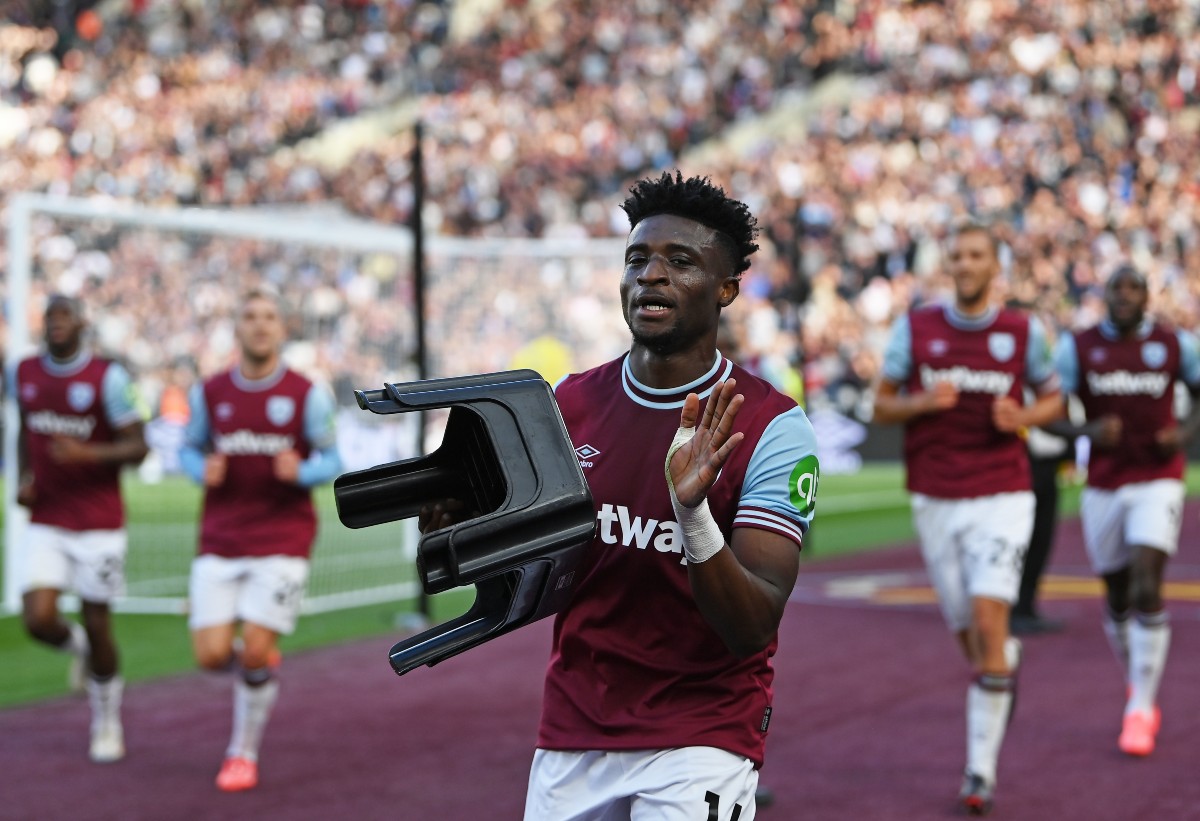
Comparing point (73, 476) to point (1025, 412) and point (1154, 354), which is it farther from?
point (1154, 354)

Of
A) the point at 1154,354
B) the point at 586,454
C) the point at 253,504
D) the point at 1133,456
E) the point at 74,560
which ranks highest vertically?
the point at 586,454

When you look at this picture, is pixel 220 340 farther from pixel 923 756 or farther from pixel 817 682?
pixel 923 756

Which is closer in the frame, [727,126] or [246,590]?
[246,590]

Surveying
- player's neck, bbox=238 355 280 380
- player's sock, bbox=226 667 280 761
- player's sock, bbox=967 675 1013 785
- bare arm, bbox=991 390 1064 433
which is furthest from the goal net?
player's sock, bbox=967 675 1013 785

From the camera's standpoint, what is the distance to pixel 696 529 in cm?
307

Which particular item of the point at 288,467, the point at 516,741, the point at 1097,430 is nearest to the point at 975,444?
the point at 1097,430

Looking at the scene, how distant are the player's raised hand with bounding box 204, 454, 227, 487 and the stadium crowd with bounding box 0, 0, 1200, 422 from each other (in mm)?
15808

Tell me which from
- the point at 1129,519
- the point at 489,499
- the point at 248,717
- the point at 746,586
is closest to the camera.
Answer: the point at 746,586

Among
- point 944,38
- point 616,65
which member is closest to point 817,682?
point 944,38

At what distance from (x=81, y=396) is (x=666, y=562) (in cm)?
568

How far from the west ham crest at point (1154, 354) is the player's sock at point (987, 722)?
93.1 inches

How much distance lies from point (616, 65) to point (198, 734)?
2796cm

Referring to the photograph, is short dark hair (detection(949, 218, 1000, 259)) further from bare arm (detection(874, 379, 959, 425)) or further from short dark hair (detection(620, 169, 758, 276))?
short dark hair (detection(620, 169, 758, 276))

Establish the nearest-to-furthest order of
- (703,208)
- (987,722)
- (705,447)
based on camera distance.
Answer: (705,447) < (703,208) < (987,722)
